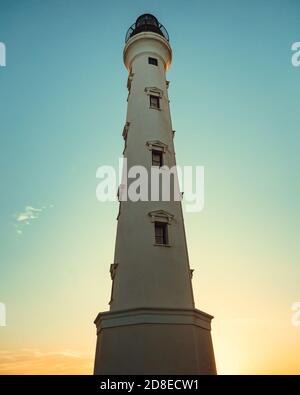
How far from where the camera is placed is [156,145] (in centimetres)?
1939

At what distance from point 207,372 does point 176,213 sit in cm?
797

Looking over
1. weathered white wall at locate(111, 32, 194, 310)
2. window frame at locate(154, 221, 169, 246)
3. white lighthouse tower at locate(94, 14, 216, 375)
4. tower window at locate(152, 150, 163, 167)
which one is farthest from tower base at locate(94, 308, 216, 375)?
tower window at locate(152, 150, 163, 167)

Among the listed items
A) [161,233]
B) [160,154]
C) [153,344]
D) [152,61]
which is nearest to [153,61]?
[152,61]

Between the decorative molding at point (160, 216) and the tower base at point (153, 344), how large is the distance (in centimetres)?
481

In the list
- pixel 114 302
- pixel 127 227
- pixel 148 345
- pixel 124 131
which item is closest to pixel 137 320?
pixel 148 345

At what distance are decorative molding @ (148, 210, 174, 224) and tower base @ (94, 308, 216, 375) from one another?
481 centimetres

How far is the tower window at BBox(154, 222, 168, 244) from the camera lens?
16359 millimetres

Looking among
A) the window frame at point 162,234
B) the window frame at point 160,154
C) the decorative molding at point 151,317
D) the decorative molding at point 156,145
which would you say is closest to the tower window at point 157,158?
the window frame at point 160,154

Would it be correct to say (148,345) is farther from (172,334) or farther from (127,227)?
(127,227)

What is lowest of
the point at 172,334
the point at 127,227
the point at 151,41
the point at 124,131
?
the point at 172,334

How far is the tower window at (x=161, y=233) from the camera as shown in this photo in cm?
1636

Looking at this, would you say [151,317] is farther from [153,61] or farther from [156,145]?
[153,61]
